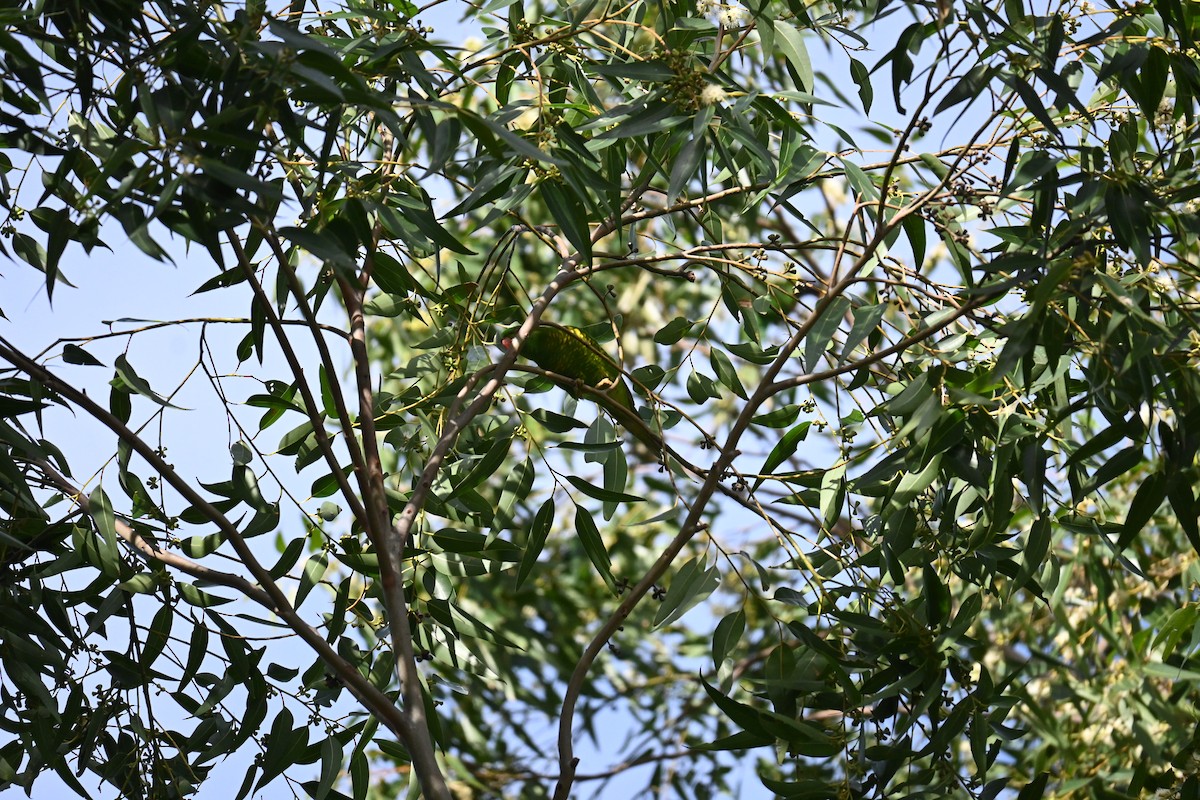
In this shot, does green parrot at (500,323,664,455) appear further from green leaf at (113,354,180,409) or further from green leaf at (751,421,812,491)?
green leaf at (113,354,180,409)

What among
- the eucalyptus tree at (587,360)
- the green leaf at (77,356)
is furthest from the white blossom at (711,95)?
the green leaf at (77,356)

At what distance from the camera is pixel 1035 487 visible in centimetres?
85

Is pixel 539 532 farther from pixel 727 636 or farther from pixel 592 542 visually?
pixel 727 636

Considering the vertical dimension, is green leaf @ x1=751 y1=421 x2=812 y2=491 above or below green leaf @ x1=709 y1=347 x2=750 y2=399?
below

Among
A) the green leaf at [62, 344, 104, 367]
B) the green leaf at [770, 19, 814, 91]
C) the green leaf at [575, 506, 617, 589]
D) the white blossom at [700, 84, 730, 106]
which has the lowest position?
the green leaf at [575, 506, 617, 589]

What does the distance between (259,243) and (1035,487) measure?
612 mm

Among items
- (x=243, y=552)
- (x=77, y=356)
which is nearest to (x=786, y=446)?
(x=243, y=552)

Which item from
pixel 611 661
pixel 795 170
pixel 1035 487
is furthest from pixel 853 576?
pixel 611 661

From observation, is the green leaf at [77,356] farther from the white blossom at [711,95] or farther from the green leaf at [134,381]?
the white blossom at [711,95]

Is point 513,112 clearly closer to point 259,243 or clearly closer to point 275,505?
point 259,243

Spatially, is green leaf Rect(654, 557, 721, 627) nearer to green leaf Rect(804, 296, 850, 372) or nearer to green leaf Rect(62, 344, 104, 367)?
green leaf Rect(804, 296, 850, 372)

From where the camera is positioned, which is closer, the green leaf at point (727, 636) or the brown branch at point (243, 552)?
the brown branch at point (243, 552)

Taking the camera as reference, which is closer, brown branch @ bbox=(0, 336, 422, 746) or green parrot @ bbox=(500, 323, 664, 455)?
brown branch @ bbox=(0, 336, 422, 746)

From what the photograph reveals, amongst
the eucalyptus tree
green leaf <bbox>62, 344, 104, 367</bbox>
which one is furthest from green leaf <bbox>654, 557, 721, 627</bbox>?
green leaf <bbox>62, 344, 104, 367</bbox>
